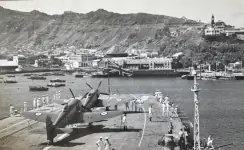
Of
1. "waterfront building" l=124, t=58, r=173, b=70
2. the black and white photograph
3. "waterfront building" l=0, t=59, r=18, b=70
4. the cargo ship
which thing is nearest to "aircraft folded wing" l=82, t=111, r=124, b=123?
the black and white photograph

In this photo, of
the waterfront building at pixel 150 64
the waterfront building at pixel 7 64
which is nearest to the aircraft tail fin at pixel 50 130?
the waterfront building at pixel 7 64

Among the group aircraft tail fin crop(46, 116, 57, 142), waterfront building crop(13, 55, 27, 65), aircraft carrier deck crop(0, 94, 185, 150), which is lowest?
aircraft carrier deck crop(0, 94, 185, 150)

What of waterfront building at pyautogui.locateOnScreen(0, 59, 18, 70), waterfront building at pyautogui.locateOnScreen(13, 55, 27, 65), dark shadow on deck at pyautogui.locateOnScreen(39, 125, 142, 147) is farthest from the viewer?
waterfront building at pyautogui.locateOnScreen(13, 55, 27, 65)

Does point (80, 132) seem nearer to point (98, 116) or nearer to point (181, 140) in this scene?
point (98, 116)

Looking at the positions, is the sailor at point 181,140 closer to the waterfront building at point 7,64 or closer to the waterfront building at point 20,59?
the waterfront building at point 7,64

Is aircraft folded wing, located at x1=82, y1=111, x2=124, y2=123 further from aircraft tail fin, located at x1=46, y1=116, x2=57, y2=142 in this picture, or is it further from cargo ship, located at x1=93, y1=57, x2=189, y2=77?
cargo ship, located at x1=93, y1=57, x2=189, y2=77

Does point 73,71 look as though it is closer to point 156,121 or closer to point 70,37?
point 70,37

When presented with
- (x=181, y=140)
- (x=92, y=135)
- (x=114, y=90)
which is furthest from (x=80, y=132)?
(x=114, y=90)

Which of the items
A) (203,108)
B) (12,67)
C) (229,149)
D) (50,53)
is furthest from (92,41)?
(229,149)
